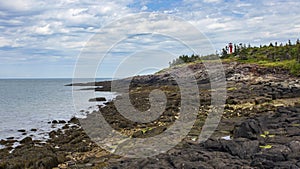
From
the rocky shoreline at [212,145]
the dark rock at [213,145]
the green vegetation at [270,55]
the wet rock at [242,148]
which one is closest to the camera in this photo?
the rocky shoreline at [212,145]

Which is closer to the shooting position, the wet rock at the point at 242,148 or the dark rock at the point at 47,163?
the wet rock at the point at 242,148

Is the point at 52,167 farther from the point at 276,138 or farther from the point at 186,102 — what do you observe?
the point at 186,102

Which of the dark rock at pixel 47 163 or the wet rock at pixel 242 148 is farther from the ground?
the wet rock at pixel 242 148

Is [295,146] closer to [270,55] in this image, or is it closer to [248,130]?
[248,130]

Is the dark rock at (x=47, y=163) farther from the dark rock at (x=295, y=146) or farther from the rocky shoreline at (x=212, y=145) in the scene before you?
the dark rock at (x=295, y=146)

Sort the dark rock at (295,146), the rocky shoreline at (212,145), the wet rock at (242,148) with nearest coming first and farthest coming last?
1. the rocky shoreline at (212,145)
2. the dark rock at (295,146)
3. the wet rock at (242,148)

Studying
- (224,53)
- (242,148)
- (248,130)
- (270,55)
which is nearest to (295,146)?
(242,148)

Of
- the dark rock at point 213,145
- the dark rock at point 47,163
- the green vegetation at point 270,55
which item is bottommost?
the dark rock at point 47,163

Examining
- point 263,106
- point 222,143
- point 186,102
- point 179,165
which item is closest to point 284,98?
point 263,106

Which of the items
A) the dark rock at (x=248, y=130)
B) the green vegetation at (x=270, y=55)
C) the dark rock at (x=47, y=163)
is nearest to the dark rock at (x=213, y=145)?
the dark rock at (x=248, y=130)

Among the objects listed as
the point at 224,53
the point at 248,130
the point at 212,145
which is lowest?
the point at 212,145

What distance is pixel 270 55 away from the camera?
7488 cm

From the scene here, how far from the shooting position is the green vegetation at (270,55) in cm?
6012

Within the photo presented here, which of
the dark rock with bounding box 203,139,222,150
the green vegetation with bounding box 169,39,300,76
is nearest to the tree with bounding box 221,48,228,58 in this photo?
the green vegetation with bounding box 169,39,300,76
